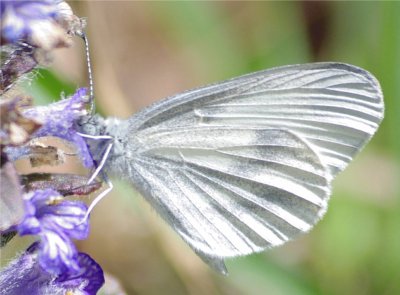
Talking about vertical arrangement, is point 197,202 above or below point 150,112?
below

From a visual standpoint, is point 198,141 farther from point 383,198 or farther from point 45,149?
point 383,198

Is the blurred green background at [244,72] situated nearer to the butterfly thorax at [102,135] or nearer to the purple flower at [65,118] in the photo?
the butterfly thorax at [102,135]

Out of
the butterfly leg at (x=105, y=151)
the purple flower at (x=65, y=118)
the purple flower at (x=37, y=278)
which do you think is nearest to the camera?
the purple flower at (x=65, y=118)

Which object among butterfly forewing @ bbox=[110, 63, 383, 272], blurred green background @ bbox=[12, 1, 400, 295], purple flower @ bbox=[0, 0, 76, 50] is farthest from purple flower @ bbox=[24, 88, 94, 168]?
blurred green background @ bbox=[12, 1, 400, 295]

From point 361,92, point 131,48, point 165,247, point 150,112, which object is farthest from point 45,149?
point 131,48

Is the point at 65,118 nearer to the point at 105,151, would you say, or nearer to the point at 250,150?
the point at 105,151

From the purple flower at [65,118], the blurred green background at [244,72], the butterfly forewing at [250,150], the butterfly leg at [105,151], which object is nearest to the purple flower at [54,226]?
the purple flower at [65,118]

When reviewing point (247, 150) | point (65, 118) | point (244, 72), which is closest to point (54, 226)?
point (65, 118)
